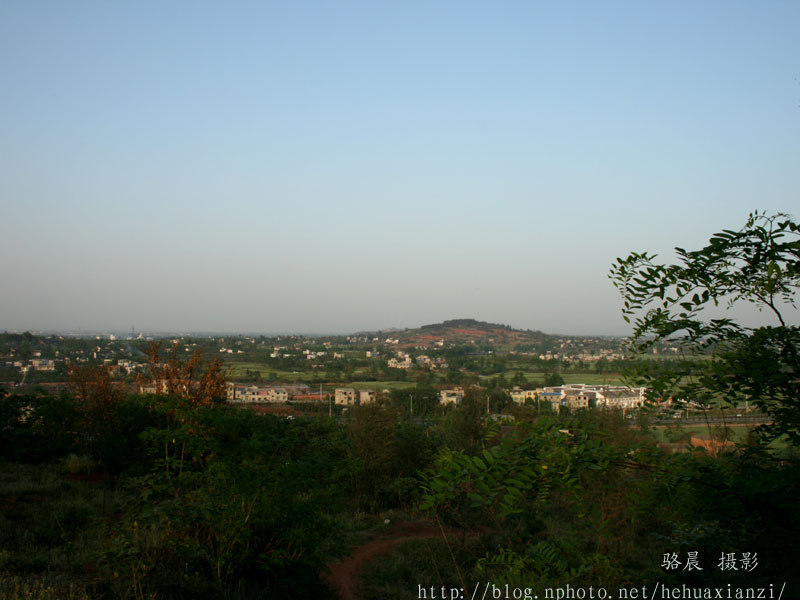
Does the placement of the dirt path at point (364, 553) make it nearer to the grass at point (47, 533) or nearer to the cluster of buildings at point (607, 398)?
the cluster of buildings at point (607, 398)

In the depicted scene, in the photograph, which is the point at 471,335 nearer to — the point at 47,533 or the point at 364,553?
the point at 364,553

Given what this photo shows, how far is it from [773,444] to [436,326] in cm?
7510

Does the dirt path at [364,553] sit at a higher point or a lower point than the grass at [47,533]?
lower

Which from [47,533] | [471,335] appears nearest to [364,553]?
[47,533]

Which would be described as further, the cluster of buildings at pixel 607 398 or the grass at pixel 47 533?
the grass at pixel 47 533

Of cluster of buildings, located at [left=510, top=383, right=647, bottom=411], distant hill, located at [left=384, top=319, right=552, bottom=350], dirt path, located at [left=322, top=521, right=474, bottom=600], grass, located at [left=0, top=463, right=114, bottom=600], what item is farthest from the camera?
distant hill, located at [left=384, top=319, right=552, bottom=350]

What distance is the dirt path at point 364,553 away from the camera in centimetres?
605

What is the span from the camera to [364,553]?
774 centimetres

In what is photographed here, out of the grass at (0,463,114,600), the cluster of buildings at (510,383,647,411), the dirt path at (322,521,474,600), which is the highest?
the cluster of buildings at (510,383,647,411)

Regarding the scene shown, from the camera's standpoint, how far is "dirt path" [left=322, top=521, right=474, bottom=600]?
19.9 ft

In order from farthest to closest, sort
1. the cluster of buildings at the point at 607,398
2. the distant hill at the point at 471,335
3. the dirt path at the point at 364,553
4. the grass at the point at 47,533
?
the distant hill at the point at 471,335
the dirt path at the point at 364,553
the grass at the point at 47,533
the cluster of buildings at the point at 607,398

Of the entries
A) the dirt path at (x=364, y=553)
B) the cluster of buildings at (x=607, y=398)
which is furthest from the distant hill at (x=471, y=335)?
the dirt path at (x=364, y=553)

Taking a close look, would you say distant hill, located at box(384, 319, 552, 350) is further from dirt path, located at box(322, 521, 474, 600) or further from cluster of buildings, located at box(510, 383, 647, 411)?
dirt path, located at box(322, 521, 474, 600)

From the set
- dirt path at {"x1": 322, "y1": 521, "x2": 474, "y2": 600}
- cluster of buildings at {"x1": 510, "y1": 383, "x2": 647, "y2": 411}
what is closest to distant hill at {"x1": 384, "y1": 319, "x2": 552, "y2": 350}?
cluster of buildings at {"x1": 510, "y1": 383, "x2": 647, "y2": 411}
